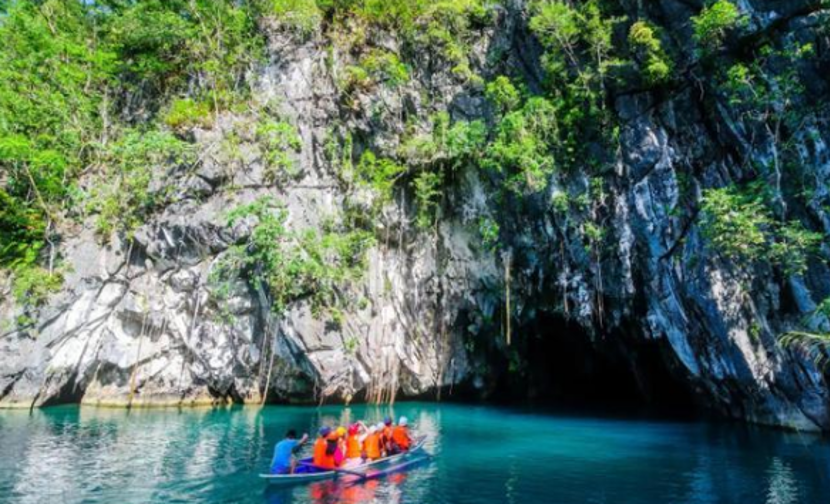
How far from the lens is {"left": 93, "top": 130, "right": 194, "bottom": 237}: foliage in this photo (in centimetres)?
2439

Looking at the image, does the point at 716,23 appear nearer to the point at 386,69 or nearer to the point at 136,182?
the point at 386,69

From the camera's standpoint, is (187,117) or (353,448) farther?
(187,117)

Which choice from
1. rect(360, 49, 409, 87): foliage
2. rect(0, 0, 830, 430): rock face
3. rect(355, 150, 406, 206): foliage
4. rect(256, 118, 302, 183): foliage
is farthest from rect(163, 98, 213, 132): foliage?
rect(360, 49, 409, 87): foliage

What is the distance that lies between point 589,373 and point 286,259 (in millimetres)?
17682

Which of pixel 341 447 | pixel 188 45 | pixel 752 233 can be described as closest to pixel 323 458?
pixel 341 447

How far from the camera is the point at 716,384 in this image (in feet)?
61.6

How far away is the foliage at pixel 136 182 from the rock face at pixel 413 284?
0.62m

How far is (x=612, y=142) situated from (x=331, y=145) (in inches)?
467

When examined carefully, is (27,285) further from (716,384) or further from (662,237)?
(716,384)

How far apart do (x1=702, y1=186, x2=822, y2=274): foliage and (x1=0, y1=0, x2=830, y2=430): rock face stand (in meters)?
1.27

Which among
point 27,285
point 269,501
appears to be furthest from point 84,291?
point 269,501

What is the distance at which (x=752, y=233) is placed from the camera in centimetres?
1606

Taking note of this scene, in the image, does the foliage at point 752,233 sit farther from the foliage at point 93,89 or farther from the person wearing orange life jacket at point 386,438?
the foliage at point 93,89

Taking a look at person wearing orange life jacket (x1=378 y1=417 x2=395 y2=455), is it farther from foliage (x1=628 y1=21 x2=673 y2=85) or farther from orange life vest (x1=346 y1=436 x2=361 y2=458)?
foliage (x1=628 y1=21 x2=673 y2=85)
